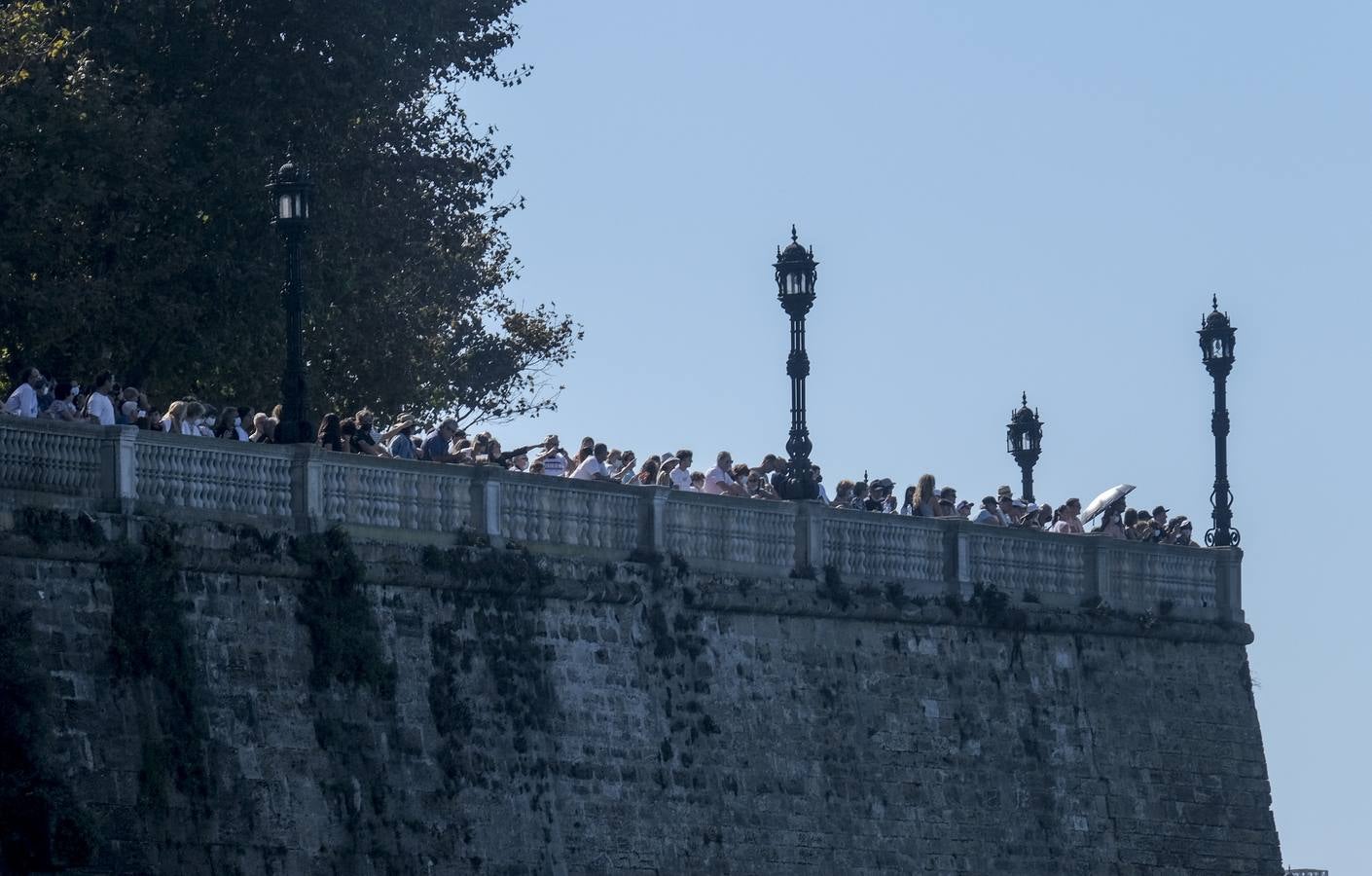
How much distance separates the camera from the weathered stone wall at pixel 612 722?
1241 inches

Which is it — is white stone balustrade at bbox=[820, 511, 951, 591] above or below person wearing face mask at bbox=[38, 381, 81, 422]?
below

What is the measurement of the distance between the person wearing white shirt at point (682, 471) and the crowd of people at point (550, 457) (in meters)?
0.01

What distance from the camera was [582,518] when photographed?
3675cm

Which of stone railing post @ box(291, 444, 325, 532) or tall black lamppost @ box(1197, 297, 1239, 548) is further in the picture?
tall black lamppost @ box(1197, 297, 1239, 548)

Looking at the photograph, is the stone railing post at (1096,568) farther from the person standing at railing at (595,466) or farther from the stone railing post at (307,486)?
the stone railing post at (307,486)

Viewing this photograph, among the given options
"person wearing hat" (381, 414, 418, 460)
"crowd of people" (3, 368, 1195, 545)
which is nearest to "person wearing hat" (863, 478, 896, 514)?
"crowd of people" (3, 368, 1195, 545)

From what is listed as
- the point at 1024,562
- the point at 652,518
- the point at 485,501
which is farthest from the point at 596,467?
the point at 1024,562

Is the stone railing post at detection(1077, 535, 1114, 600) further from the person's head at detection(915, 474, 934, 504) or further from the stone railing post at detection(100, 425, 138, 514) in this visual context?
the stone railing post at detection(100, 425, 138, 514)

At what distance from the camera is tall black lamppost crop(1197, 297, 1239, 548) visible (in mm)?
46594

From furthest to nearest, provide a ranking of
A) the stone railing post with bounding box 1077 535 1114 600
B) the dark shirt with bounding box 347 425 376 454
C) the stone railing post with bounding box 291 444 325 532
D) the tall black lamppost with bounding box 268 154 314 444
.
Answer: the stone railing post with bounding box 1077 535 1114 600, the dark shirt with bounding box 347 425 376 454, the tall black lamppost with bounding box 268 154 314 444, the stone railing post with bounding box 291 444 325 532

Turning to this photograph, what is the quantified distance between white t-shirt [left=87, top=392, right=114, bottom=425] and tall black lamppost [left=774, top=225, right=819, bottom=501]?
911cm

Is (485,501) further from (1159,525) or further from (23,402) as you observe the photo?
(1159,525)

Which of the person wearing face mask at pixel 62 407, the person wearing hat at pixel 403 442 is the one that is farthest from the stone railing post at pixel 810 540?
the person wearing face mask at pixel 62 407

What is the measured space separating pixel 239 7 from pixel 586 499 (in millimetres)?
10626
